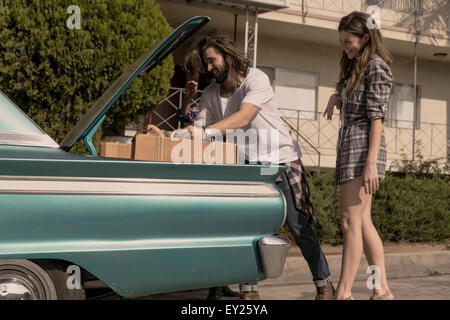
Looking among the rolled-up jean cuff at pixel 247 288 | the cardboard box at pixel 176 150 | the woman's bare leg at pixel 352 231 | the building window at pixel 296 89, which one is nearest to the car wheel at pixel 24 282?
the cardboard box at pixel 176 150

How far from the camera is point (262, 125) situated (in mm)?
3893

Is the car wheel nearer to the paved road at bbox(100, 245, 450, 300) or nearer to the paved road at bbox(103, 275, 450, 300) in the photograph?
the paved road at bbox(100, 245, 450, 300)

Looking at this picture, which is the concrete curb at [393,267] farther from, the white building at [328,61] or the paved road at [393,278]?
the white building at [328,61]

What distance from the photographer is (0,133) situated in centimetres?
251

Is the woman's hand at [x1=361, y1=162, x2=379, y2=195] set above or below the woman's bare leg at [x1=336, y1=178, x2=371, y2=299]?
above

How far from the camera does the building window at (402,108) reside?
1547 cm

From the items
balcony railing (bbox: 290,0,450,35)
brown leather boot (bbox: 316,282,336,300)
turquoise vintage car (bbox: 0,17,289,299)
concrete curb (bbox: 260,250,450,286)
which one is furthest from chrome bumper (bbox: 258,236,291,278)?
balcony railing (bbox: 290,0,450,35)

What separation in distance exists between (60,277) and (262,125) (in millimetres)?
1903

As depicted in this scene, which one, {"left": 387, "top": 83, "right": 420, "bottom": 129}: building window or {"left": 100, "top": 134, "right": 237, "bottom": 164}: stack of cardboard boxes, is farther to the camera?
{"left": 387, "top": 83, "right": 420, "bottom": 129}: building window

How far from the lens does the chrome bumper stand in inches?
104

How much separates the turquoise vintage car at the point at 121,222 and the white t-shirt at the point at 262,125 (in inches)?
43.5

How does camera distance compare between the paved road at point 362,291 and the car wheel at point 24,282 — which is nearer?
the car wheel at point 24,282

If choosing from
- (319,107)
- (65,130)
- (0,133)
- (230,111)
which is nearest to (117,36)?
(65,130)

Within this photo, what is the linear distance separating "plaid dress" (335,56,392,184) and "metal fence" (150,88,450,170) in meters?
8.42
